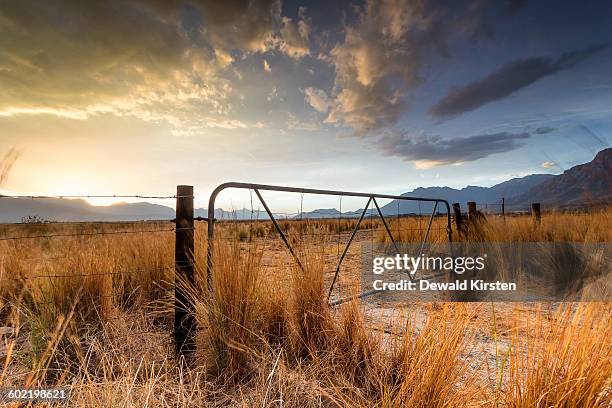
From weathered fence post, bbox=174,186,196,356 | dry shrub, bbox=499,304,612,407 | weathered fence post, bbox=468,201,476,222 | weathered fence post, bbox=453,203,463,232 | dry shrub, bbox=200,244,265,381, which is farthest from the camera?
weathered fence post, bbox=468,201,476,222

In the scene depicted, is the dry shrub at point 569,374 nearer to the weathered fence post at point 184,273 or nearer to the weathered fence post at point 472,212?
the weathered fence post at point 184,273

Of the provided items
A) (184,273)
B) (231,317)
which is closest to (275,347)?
(231,317)

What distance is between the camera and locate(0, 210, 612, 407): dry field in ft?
5.16

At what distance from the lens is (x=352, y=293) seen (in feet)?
7.97

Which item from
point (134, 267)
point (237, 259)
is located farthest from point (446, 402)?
point (134, 267)

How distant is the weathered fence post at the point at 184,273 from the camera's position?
8.50ft

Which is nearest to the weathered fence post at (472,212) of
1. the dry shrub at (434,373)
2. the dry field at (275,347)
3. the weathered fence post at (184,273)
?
the dry field at (275,347)

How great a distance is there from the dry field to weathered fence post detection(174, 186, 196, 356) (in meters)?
0.11

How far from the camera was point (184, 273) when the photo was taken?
2.65m

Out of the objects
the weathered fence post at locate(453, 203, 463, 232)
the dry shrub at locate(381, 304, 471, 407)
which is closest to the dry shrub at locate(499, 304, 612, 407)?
the dry shrub at locate(381, 304, 471, 407)

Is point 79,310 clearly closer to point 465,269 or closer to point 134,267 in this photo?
point 134,267

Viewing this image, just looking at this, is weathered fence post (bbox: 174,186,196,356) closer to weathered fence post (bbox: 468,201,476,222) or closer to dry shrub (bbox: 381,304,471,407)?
dry shrub (bbox: 381,304,471,407)

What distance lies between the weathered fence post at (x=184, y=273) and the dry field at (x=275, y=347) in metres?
0.11

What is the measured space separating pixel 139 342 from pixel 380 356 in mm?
1969
